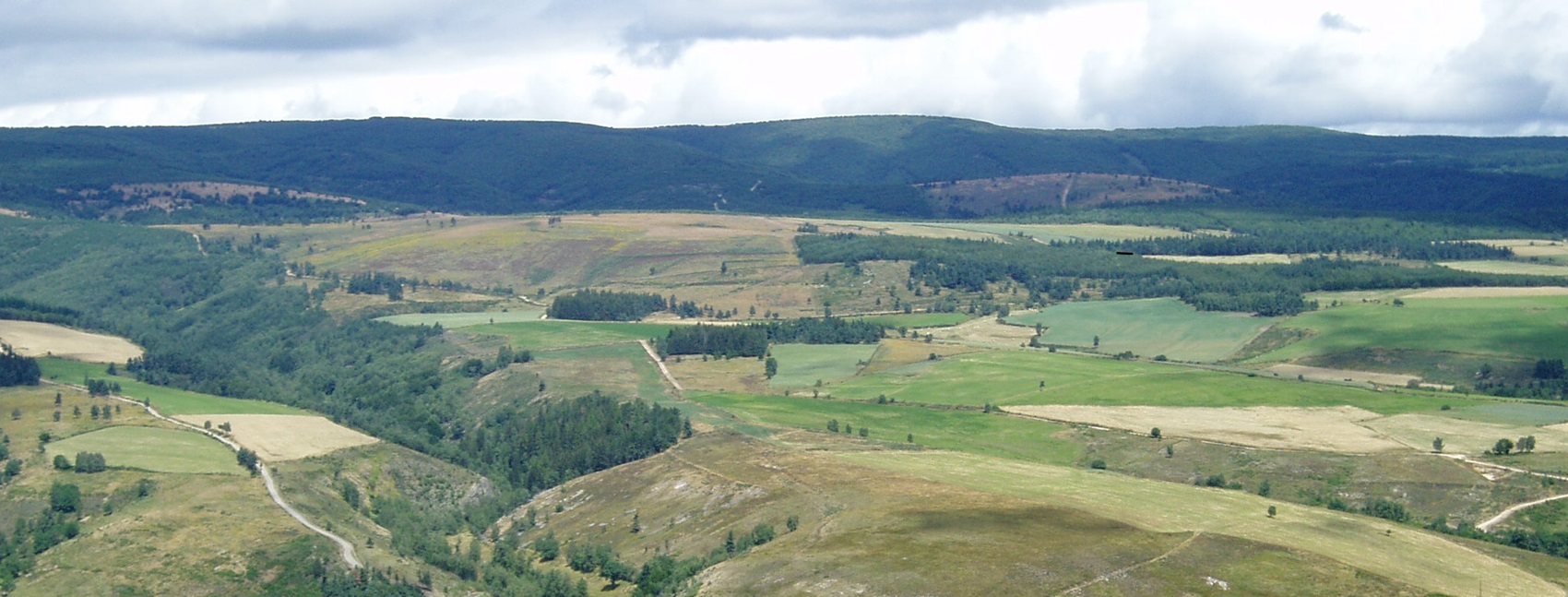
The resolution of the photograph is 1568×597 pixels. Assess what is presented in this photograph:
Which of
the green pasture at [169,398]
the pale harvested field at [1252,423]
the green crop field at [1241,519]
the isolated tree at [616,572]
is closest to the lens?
the green crop field at [1241,519]

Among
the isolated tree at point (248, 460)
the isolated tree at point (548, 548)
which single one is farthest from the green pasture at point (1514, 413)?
the isolated tree at point (248, 460)

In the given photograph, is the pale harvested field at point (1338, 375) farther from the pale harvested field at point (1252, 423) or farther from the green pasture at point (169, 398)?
the green pasture at point (169, 398)

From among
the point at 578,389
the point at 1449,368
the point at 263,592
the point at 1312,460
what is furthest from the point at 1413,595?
the point at 578,389

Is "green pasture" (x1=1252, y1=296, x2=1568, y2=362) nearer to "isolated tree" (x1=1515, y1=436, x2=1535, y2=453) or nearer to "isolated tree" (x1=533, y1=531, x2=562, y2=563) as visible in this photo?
"isolated tree" (x1=1515, y1=436, x2=1535, y2=453)

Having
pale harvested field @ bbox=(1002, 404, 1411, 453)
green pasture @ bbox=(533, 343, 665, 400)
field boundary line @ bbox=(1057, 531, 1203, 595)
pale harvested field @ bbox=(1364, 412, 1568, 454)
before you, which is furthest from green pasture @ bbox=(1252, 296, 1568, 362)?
field boundary line @ bbox=(1057, 531, 1203, 595)

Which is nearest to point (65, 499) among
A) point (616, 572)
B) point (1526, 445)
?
point (616, 572)

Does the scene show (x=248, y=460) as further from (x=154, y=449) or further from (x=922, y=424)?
(x=922, y=424)
